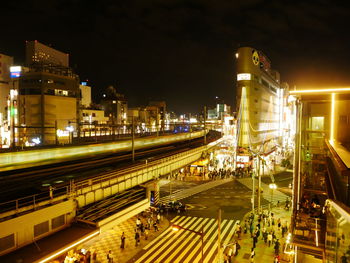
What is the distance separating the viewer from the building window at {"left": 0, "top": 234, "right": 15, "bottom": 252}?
32.3ft

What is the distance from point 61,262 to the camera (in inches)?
552

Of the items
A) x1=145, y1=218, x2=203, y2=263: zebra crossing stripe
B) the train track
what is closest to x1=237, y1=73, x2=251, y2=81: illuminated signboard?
x1=145, y1=218, x2=203, y2=263: zebra crossing stripe

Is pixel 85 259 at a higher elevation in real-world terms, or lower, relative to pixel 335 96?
lower

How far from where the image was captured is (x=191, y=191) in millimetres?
34875

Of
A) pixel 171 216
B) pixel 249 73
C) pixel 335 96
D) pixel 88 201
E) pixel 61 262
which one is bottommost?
pixel 171 216

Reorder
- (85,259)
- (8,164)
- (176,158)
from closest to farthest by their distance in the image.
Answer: (85,259) → (8,164) → (176,158)

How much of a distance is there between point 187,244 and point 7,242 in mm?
13406

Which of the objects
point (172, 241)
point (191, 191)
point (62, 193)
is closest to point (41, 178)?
point (62, 193)

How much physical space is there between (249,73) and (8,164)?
4381cm

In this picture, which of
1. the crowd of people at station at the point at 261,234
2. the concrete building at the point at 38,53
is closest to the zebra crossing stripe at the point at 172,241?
the crowd of people at station at the point at 261,234

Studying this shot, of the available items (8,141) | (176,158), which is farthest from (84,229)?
(8,141)

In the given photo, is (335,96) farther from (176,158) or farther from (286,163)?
(286,163)

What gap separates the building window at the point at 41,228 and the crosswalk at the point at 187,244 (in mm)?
7790

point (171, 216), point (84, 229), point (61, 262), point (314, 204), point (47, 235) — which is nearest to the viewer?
point (314, 204)
